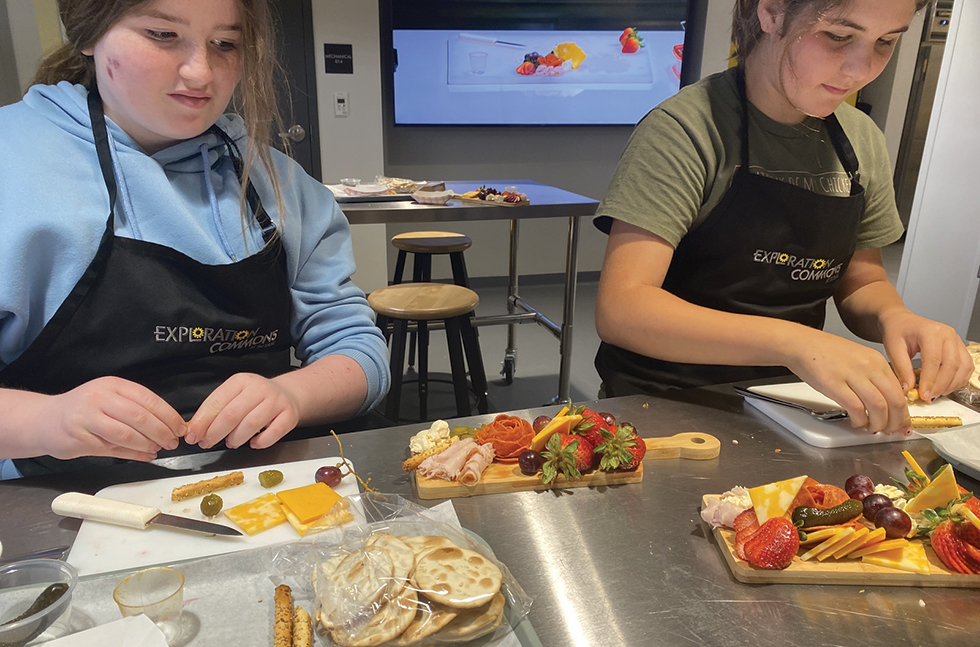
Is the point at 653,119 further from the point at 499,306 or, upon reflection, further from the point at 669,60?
the point at 669,60

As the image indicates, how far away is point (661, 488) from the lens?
0.82m

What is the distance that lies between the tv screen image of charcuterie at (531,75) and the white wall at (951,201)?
83.8 inches

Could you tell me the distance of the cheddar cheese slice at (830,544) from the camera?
66 centimetres

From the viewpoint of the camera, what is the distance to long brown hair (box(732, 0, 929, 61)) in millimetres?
984

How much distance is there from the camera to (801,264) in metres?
1.22

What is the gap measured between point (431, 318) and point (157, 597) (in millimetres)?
1712

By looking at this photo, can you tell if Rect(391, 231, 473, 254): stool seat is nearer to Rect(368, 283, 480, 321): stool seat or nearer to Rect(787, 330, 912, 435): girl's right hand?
Rect(368, 283, 480, 321): stool seat

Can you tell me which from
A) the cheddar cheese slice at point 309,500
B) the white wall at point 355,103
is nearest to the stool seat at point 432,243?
the white wall at point 355,103

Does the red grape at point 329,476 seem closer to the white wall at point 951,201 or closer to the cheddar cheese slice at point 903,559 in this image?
the cheddar cheese slice at point 903,559

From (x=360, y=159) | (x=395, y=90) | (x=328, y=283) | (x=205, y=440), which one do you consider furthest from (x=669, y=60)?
(x=205, y=440)

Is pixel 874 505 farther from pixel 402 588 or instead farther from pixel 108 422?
pixel 108 422

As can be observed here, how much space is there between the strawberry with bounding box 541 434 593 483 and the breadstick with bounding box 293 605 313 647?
331 millimetres

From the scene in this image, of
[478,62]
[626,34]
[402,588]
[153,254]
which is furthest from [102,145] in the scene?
[626,34]

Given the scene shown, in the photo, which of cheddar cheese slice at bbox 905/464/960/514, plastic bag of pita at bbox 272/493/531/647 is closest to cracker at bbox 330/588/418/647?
plastic bag of pita at bbox 272/493/531/647
